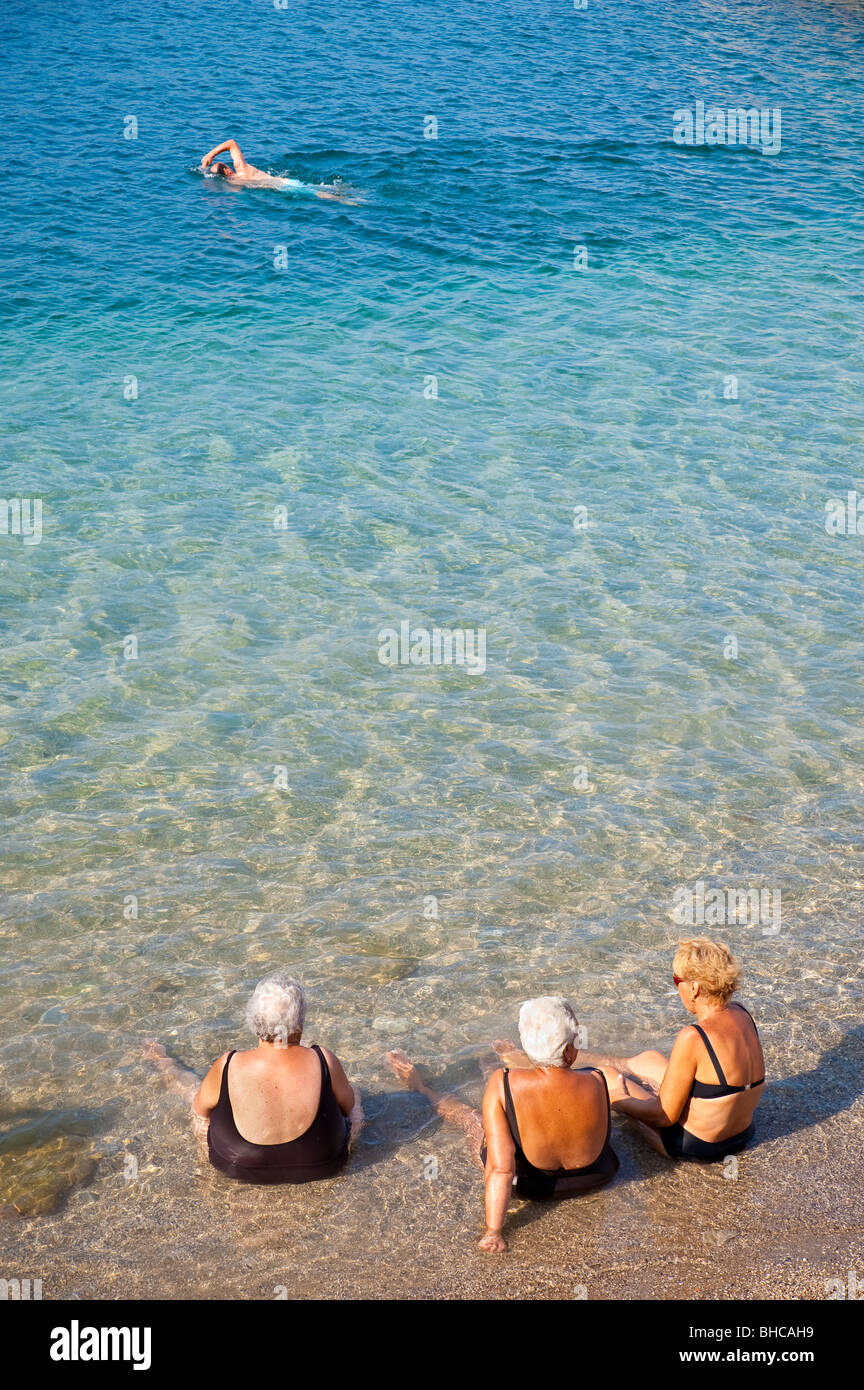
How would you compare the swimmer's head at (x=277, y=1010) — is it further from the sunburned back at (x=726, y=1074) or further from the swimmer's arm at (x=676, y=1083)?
the sunburned back at (x=726, y=1074)

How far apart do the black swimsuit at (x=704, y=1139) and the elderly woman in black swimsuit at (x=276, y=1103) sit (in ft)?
4.61

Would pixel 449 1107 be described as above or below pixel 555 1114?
below

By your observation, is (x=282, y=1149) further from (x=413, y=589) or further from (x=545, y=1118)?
(x=413, y=589)

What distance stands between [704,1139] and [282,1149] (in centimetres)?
174

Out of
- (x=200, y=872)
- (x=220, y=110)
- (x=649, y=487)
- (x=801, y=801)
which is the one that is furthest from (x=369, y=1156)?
(x=220, y=110)

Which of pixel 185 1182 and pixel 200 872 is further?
pixel 200 872

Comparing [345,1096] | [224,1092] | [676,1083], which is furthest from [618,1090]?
[224,1092]

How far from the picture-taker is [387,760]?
7504 mm

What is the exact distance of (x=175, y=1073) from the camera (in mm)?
5109

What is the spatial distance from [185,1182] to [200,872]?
2213 millimetres

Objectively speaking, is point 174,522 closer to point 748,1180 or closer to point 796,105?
point 748,1180

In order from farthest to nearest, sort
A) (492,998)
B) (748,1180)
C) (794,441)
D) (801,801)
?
1. (794,441)
2. (801,801)
3. (492,998)
4. (748,1180)

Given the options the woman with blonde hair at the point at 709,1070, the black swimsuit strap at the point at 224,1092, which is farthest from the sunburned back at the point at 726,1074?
the black swimsuit strap at the point at 224,1092

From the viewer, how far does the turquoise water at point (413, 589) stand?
593 cm
